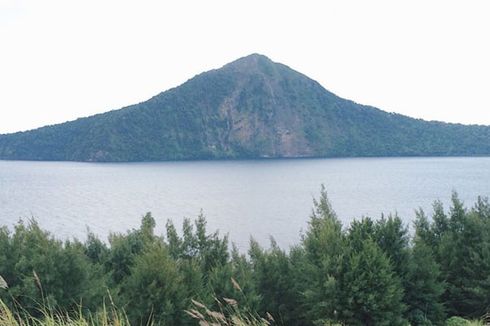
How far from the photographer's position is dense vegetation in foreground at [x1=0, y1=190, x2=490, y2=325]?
20609 mm

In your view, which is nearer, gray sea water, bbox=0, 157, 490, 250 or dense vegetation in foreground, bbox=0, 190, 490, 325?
dense vegetation in foreground, bbox=0, 190, 490, 325

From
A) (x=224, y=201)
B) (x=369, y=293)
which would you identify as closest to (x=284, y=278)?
(x=369, y=293)

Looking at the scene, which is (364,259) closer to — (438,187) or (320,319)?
(320,319)

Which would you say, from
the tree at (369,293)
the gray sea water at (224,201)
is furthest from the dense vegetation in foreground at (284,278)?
the gray sea water at (224,201)

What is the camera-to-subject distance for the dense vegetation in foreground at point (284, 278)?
20609 millimetres

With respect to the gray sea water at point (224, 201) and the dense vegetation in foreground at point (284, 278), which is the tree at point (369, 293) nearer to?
the dense vegetation in foreground at point (284, 278)

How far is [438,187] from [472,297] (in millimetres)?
94284

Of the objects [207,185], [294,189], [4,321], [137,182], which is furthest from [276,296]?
[137,182]

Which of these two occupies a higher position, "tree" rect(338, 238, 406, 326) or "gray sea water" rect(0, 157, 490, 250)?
"tree" rect(338, 238, 406, 326)

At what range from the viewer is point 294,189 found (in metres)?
118

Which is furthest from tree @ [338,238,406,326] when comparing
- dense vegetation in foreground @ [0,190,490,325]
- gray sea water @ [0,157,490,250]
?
gray sea water @ [0,157,490,250]

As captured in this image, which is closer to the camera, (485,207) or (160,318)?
(160,318)

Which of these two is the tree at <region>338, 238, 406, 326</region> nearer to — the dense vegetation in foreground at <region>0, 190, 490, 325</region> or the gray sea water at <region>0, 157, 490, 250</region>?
the dense vegetation in foreground at <region>0, 190, 490, 325</region>

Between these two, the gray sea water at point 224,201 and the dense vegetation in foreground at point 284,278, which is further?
the gray sea water at point 224,201
